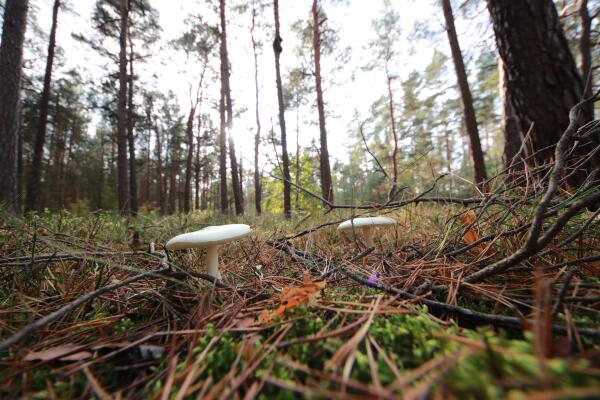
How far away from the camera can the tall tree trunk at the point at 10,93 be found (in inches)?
156

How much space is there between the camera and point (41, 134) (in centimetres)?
855

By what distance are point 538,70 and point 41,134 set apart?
42.6ft

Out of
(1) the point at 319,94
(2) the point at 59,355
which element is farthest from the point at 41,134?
(2) the point at 59,355

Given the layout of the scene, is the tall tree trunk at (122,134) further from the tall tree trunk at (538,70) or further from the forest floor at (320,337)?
the tall tree trunk at (538,70)

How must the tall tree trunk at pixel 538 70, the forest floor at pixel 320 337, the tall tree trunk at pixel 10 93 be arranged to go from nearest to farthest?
the forest floor at pixel 320 337 → the tall tree trunk at pixel 538 70 → the tall tree trunk at pixel 10 93

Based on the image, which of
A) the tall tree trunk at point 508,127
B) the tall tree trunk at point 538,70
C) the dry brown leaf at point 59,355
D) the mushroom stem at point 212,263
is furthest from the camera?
the tall tree trunk at point 508,127

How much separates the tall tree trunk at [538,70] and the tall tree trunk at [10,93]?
698 cm

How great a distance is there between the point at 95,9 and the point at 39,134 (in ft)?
15.9

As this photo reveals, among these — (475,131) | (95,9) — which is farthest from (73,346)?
(95,9)

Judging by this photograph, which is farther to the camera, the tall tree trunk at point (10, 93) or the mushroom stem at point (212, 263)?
the tall tree trunk at point (10, 93)

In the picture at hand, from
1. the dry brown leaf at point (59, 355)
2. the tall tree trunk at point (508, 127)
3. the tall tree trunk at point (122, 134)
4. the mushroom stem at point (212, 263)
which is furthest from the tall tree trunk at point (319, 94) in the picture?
the dry brown leaf at point (59, 355)

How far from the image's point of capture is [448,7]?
6.11m

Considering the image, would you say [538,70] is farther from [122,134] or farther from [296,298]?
[122,134]

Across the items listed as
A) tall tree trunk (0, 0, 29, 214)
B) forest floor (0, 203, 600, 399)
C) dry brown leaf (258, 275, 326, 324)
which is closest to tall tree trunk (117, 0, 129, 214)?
tall tree trunk (0, 0, 29, 214)
